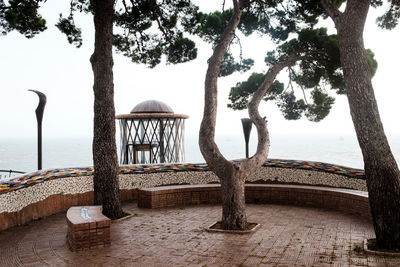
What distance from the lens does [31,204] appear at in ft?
19.1

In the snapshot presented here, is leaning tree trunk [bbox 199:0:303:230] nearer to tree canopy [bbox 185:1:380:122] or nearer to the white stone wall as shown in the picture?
tree canopy [bbox 185:1:380:122]

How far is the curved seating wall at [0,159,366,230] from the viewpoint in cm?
554

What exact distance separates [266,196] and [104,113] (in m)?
3.65

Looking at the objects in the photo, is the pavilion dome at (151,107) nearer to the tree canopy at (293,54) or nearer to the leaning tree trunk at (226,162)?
the tree canopy at (293,54)

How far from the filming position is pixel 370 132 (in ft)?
13.0

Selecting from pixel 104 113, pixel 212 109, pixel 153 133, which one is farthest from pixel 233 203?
pixel 153 133

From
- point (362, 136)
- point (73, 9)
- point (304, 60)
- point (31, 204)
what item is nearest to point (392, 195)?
point (362, 136)

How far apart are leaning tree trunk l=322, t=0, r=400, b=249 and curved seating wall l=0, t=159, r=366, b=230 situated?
2.82 meters

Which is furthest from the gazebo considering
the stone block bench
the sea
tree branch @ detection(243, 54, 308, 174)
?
the sea

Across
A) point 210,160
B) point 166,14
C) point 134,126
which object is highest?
point 166,14

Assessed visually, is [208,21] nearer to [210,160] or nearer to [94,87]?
[94,87]

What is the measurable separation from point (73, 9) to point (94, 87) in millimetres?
2422

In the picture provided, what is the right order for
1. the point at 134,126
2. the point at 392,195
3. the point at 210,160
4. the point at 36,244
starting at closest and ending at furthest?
the point at 392,195 < the point at 36,244 < the point at 210,160 < the point at 134,126

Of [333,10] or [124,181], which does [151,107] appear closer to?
[124,181]
